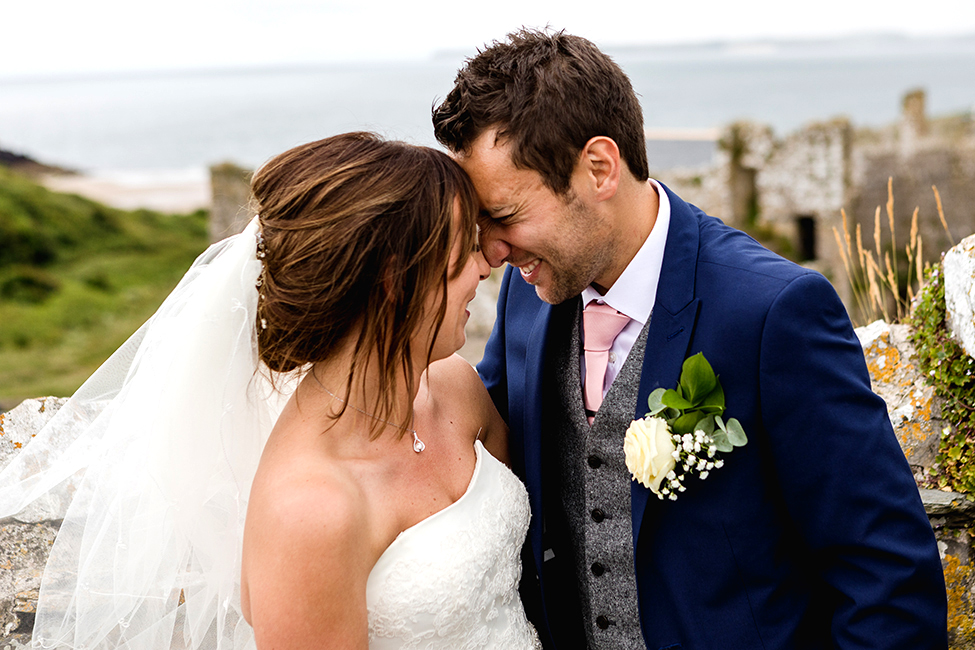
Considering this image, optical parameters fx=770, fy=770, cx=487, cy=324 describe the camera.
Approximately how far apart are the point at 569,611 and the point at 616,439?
2.10ft

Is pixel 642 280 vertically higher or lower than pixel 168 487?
higher

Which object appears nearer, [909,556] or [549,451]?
[909,556]

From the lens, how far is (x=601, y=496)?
7.25ft

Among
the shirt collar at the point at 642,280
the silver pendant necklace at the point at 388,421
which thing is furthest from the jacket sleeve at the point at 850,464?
the silver pendant necklace at the point at 388,421

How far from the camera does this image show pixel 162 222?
30.4 metres

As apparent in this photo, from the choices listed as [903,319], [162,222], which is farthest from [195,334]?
[162,222]

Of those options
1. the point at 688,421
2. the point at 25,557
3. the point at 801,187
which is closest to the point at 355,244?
the point at 688,421

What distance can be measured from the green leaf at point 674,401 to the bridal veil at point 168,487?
108cm

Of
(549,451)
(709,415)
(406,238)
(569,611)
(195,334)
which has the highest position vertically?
(406,238)

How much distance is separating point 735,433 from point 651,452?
211 mm

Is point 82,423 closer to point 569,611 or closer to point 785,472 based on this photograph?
point 569,611

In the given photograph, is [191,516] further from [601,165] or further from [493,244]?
[601,165]

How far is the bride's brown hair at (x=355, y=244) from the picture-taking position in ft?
6.04

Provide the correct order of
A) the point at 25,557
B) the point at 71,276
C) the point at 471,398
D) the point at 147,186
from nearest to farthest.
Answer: the point at 25,557, the point at 471,398, the point at 71,276, the point at 147,186
